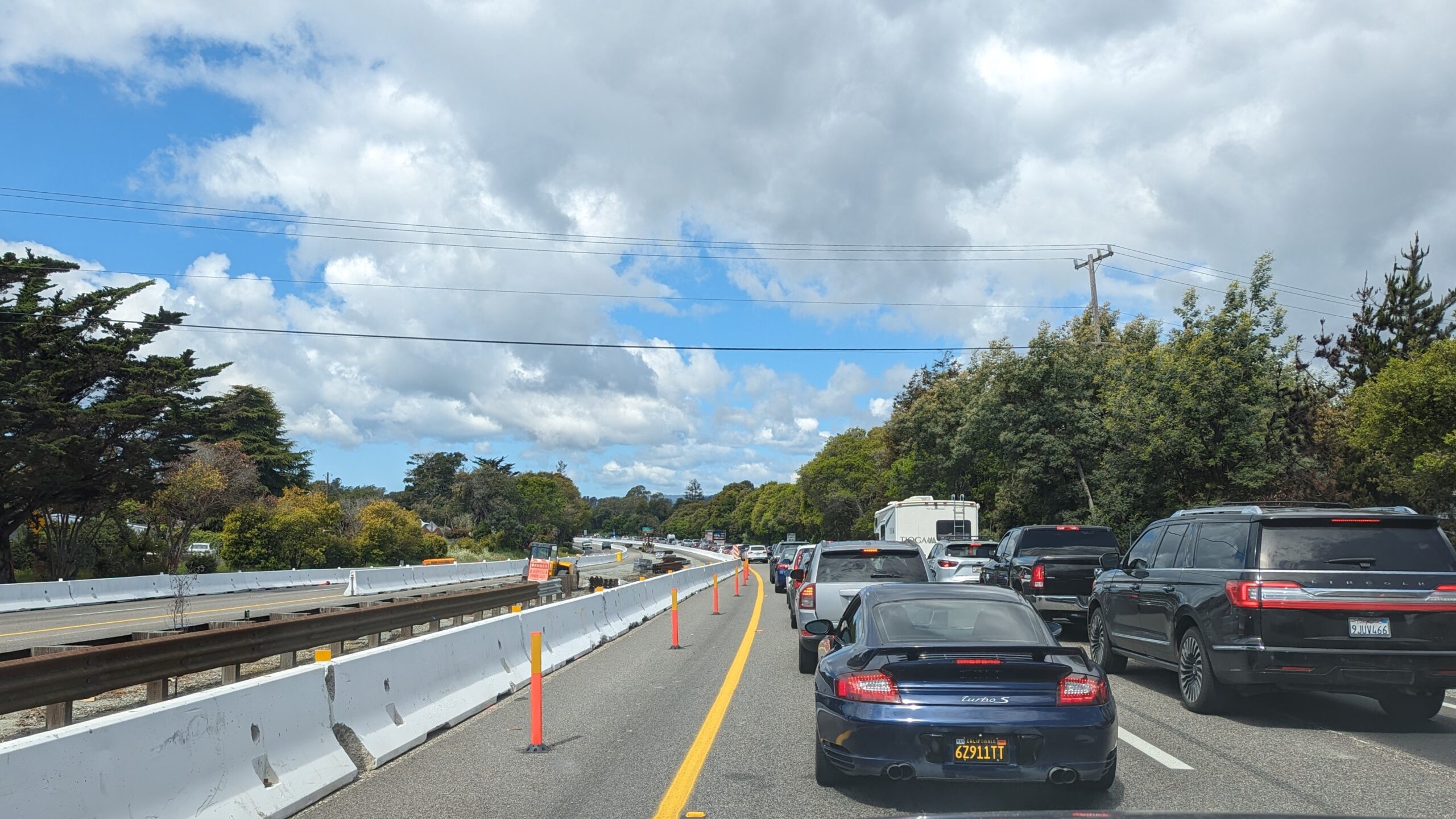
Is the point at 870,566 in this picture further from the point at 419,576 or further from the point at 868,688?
the point at 419,576

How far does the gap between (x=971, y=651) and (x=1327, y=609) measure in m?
4.31

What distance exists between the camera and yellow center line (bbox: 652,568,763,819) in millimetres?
6336

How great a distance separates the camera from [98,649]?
9.05m

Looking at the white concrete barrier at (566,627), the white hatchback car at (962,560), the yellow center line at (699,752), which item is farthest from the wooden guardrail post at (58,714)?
the white hatchback car at (962,560)

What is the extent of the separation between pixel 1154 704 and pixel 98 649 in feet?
32.5

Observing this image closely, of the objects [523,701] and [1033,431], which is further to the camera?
[1033,431]

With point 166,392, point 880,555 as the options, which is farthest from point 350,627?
point 166,392

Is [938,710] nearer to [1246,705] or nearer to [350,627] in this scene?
[1246,705]

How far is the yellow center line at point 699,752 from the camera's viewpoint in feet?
20.8

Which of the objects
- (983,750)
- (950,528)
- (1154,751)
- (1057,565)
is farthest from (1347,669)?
(950,528)

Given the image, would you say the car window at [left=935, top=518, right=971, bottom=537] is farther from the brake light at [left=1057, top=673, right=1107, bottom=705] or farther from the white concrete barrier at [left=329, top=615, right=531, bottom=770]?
the brake light at [left=1057, top=673, right=1107, bottom=705]

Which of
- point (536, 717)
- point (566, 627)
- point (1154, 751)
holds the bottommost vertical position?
point (1154, 751)

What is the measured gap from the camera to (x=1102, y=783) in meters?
6.19

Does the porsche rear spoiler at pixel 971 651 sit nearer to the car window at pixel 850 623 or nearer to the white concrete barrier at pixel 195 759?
the car window at pixel 850 623
